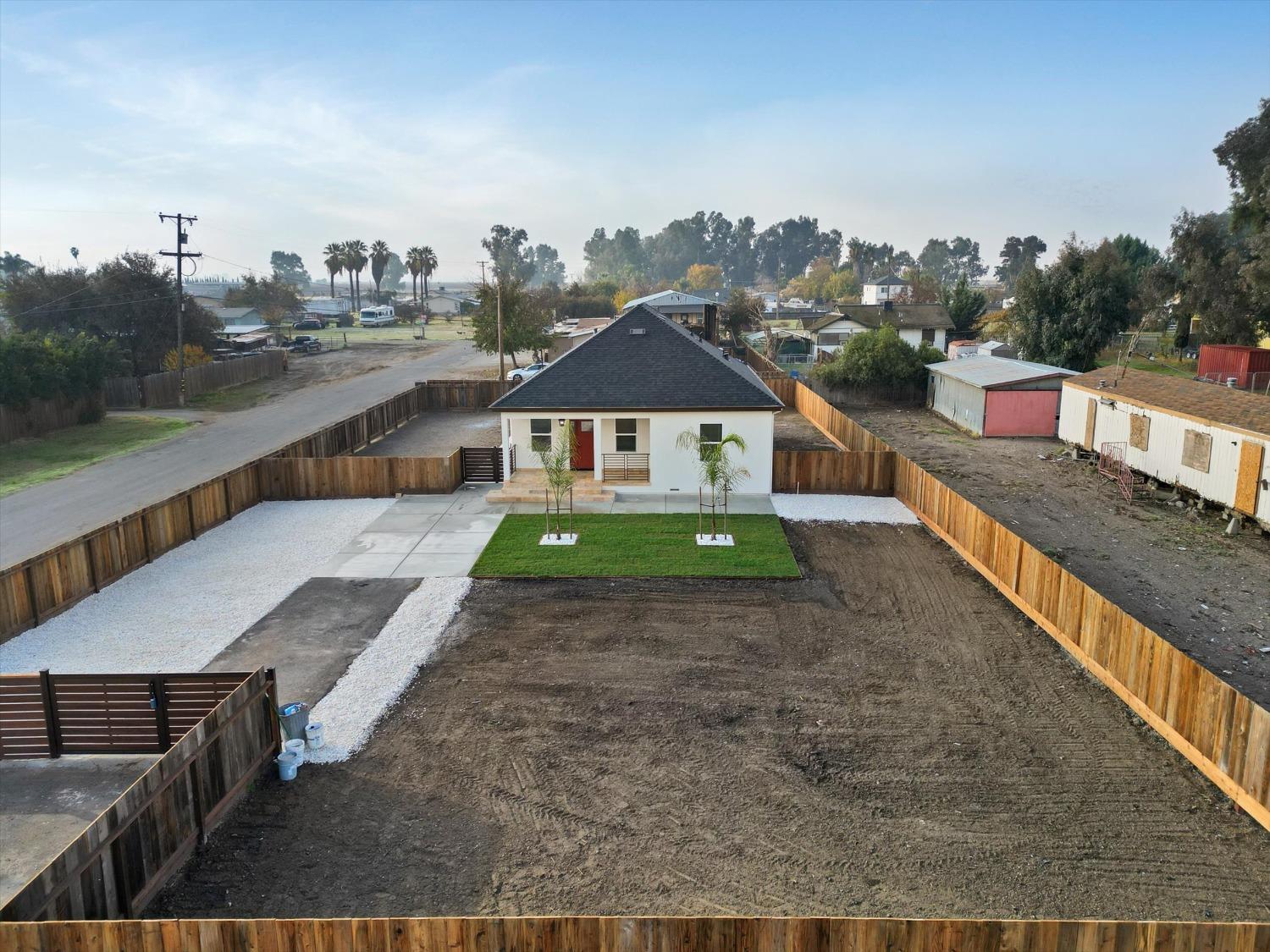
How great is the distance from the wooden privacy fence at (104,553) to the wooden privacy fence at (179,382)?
27.0 m

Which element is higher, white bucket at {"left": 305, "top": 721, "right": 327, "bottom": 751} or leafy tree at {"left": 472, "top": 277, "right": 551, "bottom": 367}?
leafy tree at {"left": 472, "top": 277, "right": 551, "bottom": 367}

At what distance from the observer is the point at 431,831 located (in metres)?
10.7

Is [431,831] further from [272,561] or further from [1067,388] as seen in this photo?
[1067,388]

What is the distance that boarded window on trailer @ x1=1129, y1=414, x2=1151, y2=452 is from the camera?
28938 mm

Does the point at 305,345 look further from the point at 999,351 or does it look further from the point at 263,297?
the point at 999,351

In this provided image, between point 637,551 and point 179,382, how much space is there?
37889 mm

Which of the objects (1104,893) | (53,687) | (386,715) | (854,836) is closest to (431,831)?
(386,715)

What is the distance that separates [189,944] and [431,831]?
3646mm

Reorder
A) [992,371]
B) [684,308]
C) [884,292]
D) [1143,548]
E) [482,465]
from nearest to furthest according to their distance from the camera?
[1143,548]
[482,465]
[992,371]
[684,308]
[884,292]

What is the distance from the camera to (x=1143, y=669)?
13.2m

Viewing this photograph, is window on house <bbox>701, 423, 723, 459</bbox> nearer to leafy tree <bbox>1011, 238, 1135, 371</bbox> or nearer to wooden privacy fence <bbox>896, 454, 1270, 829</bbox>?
wooden privacy fence <bbox>896, 454, 1270, 829</bbox>

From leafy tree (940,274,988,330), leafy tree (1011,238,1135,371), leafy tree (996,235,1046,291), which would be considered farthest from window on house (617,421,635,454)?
leafy tree (996,235,1046,291)

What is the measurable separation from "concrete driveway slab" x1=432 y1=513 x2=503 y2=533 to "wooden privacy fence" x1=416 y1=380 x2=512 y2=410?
2275cm

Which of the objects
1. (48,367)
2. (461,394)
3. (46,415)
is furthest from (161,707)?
(461,394)
